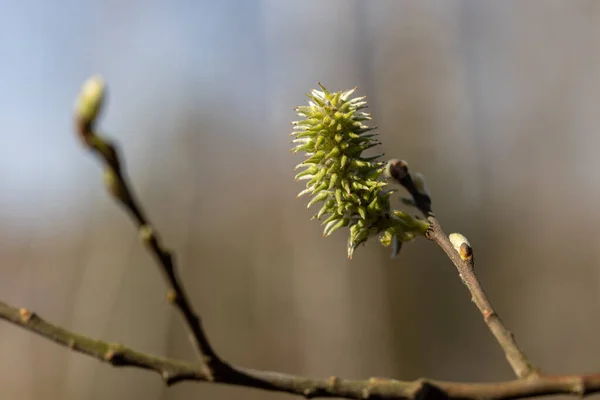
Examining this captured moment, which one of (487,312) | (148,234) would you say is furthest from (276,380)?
(487,312)

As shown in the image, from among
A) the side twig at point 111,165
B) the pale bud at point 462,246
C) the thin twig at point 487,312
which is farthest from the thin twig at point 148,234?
the pale bud at point 462,246

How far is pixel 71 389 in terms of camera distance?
8039 mm

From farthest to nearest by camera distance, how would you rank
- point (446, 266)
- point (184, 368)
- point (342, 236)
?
point (446, 266)
point (342, 236)
point (184, 368)

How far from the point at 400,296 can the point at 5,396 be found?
6223 mm

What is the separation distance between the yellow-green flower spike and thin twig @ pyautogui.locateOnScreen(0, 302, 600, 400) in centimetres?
43

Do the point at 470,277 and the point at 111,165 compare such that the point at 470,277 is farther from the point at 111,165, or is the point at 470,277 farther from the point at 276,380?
the point at 111,165

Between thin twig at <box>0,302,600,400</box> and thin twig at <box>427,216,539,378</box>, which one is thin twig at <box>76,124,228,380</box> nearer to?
thin twig at <box>0,302,600,400</box>

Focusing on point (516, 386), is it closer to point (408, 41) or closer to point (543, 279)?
point (543, 279)

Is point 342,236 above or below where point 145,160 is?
below

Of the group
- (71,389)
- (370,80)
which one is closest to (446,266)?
(370,80)

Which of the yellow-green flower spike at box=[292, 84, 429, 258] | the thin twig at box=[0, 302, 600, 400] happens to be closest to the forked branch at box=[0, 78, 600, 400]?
the thin twig at box=[0, 302, 600, 400]

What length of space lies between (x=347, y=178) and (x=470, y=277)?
0.31m

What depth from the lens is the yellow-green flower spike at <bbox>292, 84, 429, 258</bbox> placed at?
1.15 metres

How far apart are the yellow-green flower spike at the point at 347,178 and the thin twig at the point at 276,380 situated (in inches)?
17.1
